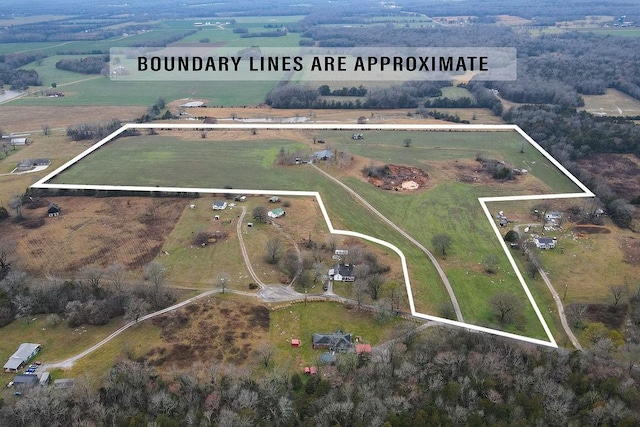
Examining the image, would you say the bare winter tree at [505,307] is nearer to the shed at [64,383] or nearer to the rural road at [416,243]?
the rural road at [416,243]

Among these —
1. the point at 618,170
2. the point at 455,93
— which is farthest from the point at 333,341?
the point at 455,93

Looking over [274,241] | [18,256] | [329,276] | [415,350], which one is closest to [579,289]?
[415,350]

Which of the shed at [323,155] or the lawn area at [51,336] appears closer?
the lawn area at [51,336]

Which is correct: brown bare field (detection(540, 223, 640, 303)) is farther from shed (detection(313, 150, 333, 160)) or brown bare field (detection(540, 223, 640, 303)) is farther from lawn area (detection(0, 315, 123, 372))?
lawn area (detection(0, 315, 123, 372))

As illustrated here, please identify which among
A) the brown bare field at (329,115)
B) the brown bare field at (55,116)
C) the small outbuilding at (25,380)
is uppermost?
the brown bare field at (329,115)

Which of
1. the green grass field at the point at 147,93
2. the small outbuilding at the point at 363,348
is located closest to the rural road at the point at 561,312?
the small outbuilding at the point at 363,348

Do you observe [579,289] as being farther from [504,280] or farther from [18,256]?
[18,256]

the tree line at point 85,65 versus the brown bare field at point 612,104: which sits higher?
the tree line at point 85,65

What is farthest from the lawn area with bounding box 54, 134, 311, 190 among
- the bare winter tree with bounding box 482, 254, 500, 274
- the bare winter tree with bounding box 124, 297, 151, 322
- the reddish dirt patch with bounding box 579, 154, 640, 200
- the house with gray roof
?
the reddish dirt patch with bounding box 579, 154, 640, 200
